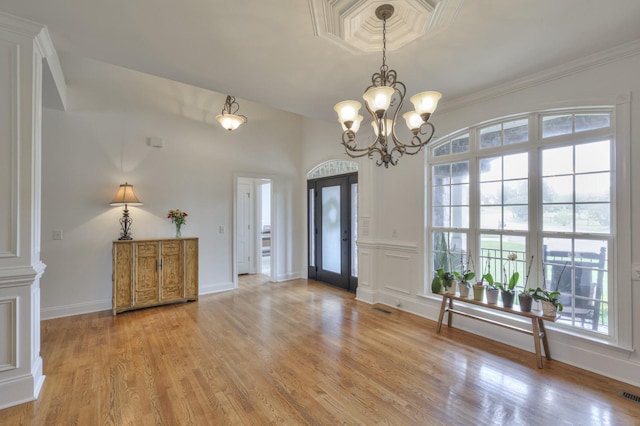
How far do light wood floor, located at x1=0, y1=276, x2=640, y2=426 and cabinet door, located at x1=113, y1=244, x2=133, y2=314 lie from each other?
0.34m

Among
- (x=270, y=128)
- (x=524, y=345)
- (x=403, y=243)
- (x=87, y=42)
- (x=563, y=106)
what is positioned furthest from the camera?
(x=270, y=128)

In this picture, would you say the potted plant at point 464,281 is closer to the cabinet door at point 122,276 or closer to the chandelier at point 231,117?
the chandelier at point 231,117

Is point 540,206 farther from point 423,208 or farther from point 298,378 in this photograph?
point 298,378

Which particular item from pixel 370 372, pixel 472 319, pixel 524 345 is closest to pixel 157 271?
pixel 370 372

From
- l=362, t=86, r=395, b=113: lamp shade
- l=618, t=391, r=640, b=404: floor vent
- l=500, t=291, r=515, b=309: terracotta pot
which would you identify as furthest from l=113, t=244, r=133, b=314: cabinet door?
l=618, t=391, r=640, b=404: floor vent

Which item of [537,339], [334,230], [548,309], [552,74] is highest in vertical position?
[552,74]

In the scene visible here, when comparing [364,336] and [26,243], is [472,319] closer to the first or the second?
[364,336]

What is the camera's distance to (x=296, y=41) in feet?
7.93

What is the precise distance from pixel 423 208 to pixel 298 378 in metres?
2.62

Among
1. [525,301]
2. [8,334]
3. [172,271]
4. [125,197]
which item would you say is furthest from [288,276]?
[8,334]

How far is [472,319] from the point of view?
3.50m

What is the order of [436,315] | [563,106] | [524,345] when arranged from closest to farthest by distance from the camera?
[563,106]
[524,345]
[436,315]

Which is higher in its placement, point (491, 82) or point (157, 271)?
point (491, 82)

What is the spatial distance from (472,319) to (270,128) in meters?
4.69
